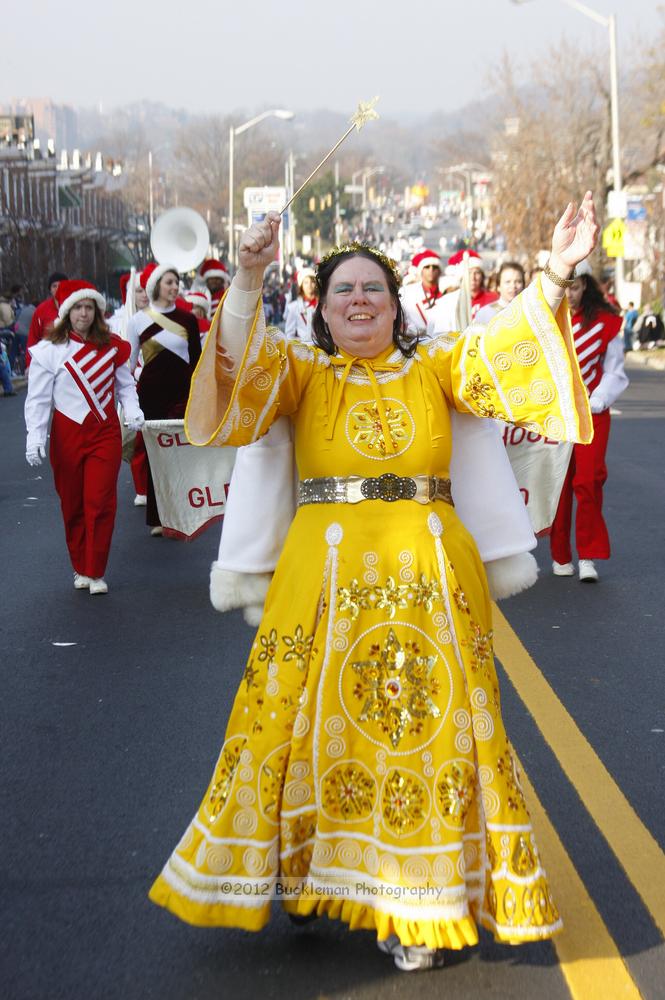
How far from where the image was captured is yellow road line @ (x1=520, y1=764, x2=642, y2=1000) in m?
3.96

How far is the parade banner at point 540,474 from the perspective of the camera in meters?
9.70

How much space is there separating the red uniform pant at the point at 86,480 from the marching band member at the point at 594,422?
273 cm

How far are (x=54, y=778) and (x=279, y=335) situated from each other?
230 centimetres

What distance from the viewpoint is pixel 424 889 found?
3.95 meters

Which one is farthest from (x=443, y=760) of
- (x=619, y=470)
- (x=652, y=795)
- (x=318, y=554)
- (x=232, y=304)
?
(x=619, y=470)

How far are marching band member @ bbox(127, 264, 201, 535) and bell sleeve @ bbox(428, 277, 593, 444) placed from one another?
7965 mm

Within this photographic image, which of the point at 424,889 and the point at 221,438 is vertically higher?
the point at 221,438

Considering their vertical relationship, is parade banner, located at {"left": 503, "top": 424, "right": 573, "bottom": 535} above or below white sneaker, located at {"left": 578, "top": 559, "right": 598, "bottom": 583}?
above

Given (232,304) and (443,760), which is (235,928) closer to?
(443,760)

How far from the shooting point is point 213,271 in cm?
1705

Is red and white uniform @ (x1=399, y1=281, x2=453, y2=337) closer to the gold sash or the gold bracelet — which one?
the gold sash

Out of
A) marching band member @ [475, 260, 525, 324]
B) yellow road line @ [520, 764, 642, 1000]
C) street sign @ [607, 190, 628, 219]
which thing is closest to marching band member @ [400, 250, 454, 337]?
marching band member @ [475, 260, 525, 324]

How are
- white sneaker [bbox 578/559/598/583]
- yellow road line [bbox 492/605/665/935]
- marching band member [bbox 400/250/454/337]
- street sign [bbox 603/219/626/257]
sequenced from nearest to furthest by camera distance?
1. yellow road line [bbox 492/605/665/935]
2. white sneaker [bbox 578/559/598/583]
3. marching band member [bbox 400/250/454/337]
4. street sign [bbox 603/219/626/257]

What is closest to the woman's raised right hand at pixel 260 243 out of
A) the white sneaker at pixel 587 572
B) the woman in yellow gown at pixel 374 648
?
the woman in yellow gown at pixel 374 648
